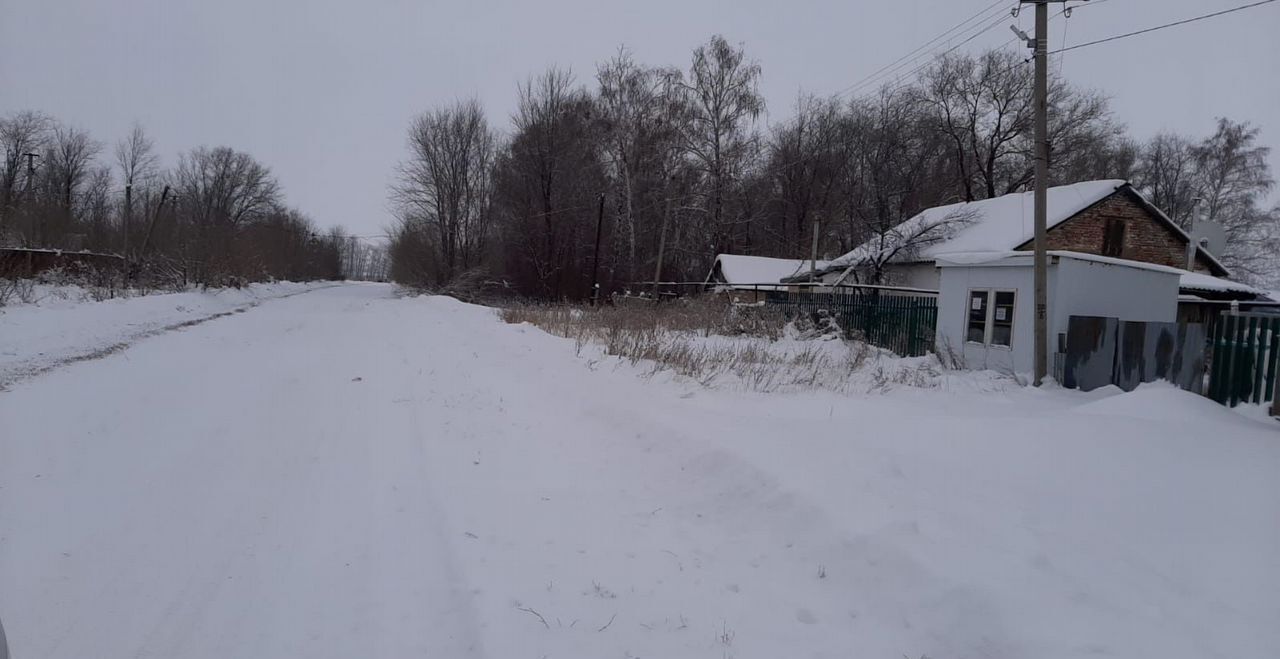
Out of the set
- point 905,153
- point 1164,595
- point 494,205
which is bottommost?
point 1164,595

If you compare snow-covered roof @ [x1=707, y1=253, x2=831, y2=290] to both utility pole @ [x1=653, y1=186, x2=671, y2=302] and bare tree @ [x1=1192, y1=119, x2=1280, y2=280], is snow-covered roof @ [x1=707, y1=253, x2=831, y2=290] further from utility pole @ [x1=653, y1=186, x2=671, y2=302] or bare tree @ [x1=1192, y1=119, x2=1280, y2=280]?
bare tree @ [x1=1192, y1=119, x2=1280, y2=280]

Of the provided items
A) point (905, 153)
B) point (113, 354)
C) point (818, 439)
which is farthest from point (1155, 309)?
point (905, 153)

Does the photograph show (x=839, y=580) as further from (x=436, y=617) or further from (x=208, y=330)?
(x=208, y=330)

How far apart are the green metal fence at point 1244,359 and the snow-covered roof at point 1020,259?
14.7ft

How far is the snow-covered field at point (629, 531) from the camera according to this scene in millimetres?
2936

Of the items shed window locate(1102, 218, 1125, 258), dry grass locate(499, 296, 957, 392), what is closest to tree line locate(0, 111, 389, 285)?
dry grass locate(499, 296, 957, 392)

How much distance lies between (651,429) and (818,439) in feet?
5.56

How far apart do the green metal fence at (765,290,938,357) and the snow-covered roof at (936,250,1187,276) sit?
2294 millimetres

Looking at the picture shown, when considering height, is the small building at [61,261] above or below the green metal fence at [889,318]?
above

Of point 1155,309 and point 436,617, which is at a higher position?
point 1155,309

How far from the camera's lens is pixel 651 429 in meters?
6.50

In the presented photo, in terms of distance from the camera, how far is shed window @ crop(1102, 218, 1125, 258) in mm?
25766

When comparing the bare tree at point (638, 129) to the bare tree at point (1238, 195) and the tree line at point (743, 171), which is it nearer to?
the tree line at point (743, 171)

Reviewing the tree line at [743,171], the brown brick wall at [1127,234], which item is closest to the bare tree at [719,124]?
the tree line at [743,171]
